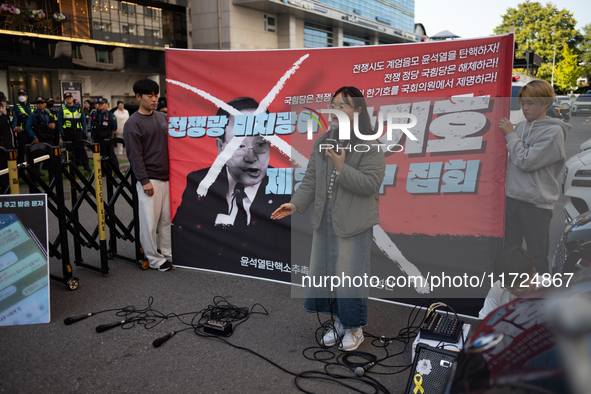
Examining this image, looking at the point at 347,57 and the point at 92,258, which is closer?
the point at 347,57

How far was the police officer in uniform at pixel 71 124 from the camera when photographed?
1192cm

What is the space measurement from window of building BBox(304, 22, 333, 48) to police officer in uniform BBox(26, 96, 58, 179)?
25.7 meters

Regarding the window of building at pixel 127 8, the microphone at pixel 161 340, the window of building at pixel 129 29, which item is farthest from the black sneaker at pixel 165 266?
the window of building at pixel 127 8

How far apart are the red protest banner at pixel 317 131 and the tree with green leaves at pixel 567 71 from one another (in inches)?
1950

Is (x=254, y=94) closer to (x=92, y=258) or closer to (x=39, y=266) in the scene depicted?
(x=39, y=266)

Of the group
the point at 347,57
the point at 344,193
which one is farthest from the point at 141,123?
the point at 344,193

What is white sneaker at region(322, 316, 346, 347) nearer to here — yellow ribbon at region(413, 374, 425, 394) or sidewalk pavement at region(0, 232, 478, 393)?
sidewalk pavement at region(0, 232, 478, 393)

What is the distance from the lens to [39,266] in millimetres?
4062

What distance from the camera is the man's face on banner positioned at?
4.80m

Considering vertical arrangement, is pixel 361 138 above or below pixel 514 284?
above

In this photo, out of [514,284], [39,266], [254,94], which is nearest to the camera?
[514,284]

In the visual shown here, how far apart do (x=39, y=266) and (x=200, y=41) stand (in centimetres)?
2872

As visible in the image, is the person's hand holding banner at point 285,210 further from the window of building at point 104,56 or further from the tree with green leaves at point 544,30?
the tree with green leaves at point 544,30

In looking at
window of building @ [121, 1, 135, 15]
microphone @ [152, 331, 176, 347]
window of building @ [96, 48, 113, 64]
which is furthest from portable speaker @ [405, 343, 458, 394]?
window of building @ [121, 1, 135, 15]
